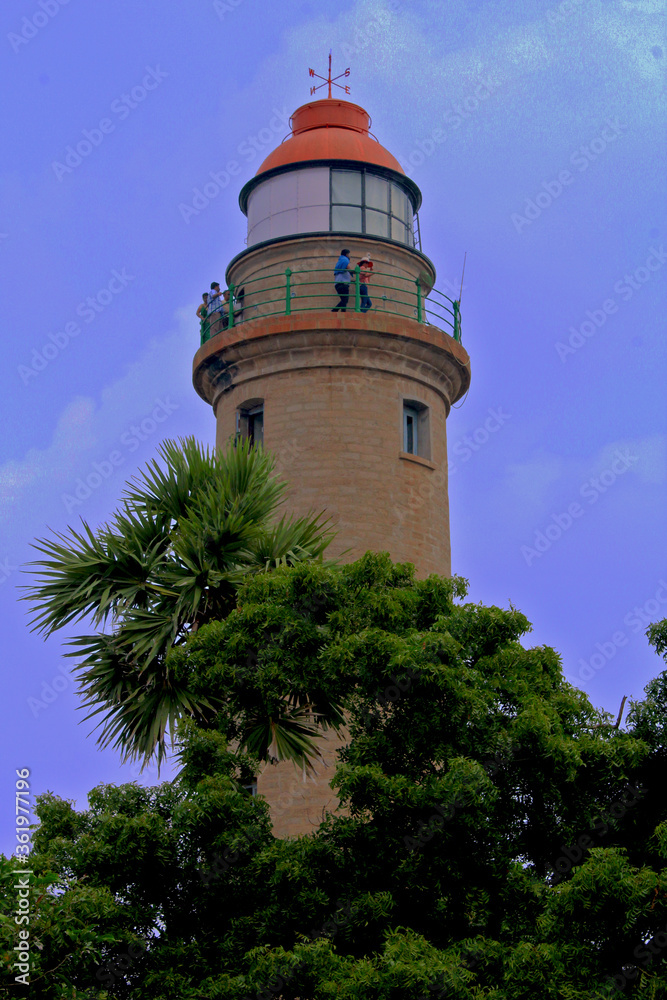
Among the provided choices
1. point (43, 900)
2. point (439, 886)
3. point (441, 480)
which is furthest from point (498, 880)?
point (441, 480)

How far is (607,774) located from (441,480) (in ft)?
39.3

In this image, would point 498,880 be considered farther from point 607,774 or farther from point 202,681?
point 202,681

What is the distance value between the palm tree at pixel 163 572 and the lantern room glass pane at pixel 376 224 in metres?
9.83

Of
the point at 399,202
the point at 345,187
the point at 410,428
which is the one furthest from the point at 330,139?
the point at 410,428

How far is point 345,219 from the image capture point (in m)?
29.0

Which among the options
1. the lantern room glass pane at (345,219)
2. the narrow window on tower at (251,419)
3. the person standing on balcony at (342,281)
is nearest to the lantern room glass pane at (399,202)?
the lantern room glass pane at (345,219)

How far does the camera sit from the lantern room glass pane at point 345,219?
2888cm

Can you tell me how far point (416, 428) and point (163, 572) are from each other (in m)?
9.37

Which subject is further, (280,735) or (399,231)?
(399,231)

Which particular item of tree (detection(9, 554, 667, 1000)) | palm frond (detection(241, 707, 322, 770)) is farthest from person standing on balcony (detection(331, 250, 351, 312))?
palm frond (detection(241, 707, 322, 770))

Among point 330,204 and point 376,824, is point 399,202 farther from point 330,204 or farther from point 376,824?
point 376,824

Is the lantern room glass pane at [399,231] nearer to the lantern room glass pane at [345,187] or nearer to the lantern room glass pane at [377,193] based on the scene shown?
the lantern room glass pane at [377,193]

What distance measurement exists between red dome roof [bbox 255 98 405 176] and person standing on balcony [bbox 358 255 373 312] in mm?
2793

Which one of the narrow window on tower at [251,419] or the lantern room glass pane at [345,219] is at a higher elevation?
the lantern room glass pane at [345,219]
